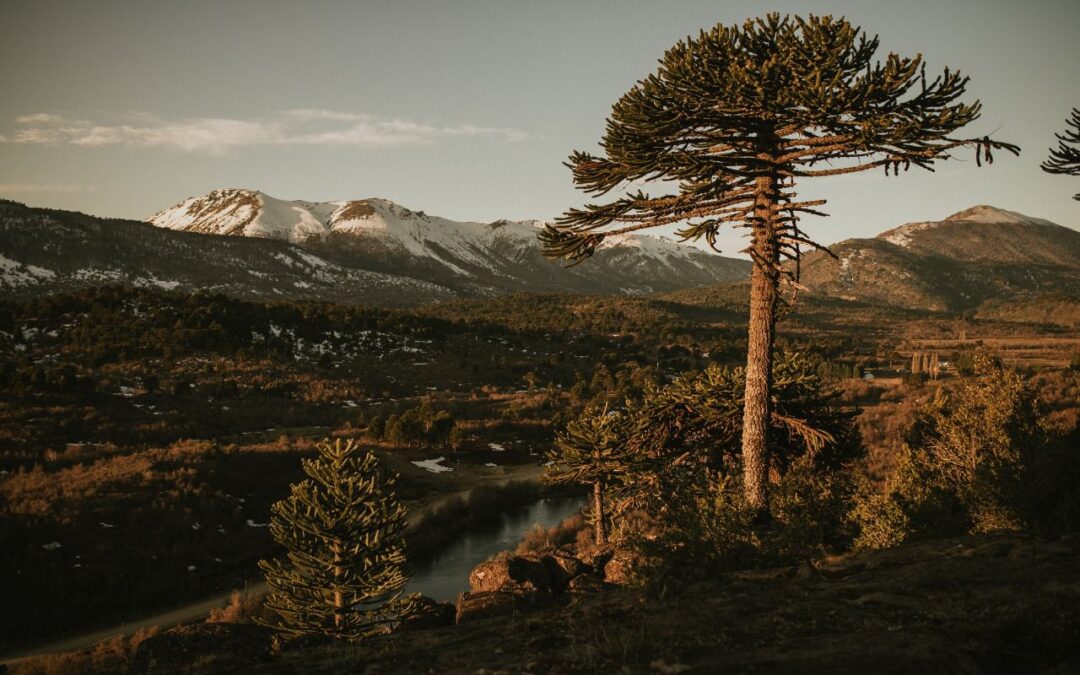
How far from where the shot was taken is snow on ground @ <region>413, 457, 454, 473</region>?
4291 cm

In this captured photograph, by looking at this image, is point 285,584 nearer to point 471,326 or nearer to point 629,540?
point 629,540

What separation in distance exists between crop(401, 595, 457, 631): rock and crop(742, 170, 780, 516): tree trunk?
339 inches

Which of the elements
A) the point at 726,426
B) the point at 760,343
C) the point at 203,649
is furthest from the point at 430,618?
the point at 760,343

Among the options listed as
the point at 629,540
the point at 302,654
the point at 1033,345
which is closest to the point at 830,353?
the point at 1033,345

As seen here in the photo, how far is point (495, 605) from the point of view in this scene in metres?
12.0

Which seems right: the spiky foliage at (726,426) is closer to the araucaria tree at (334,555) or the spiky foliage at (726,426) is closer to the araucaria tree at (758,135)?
the araucaria tree at (758,135)

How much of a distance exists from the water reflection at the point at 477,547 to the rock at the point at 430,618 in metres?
8.46

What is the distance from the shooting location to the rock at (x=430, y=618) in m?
14.3

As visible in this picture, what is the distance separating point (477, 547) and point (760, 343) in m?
25.8

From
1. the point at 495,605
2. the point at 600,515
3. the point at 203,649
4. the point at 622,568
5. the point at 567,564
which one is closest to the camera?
the point at 203,649

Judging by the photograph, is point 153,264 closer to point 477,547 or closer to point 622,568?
point 477,547

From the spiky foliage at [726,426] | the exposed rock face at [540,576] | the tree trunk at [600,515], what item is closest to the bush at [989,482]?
the spiky foliage at [726,426]

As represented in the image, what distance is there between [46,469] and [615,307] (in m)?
110

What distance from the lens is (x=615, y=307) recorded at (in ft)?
428
